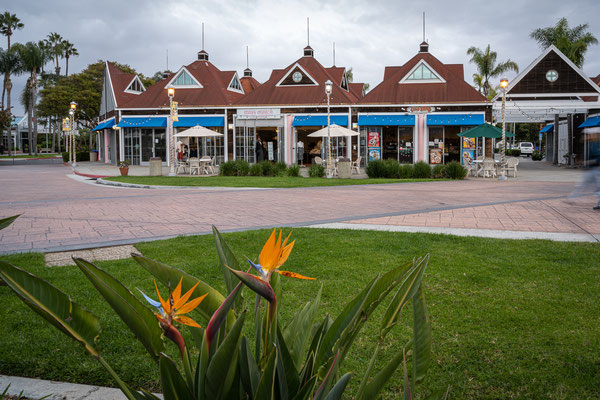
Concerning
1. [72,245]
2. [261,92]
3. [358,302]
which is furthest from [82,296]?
[261,92]

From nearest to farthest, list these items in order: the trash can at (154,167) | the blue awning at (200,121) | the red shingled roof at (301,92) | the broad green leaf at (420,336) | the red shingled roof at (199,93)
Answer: the broad green leaf at (420,336) < the trash can at (154,167) < the red shingled roof at (301,92) < the blue awning at (200,121) < the red shingled roof at (199,93)

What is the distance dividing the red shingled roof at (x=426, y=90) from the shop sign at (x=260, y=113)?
18.1ft

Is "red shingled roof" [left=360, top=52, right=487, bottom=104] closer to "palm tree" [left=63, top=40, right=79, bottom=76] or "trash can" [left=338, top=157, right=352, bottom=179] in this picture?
"trash can" [left=338, top=157, right=352, bottom=179]

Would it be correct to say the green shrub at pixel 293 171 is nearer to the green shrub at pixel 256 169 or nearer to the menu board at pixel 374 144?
the green shrub at pixel 256 169

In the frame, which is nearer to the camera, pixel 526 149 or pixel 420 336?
A: pixel 420 336

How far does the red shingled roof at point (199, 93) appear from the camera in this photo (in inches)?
1298

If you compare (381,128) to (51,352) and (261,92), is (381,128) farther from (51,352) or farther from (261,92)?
(51,352)

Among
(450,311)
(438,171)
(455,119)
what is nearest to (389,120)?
(455,119)

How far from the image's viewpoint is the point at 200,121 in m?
32.5

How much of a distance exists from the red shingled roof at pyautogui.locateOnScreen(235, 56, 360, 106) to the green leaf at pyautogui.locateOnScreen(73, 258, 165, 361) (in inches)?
1195

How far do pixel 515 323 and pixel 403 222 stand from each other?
4816mm

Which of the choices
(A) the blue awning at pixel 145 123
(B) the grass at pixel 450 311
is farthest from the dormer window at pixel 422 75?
(B) the grass at pixel 450 311

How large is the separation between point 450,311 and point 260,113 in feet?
95.5

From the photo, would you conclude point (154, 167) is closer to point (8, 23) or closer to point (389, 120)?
point (389, 120)
